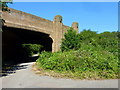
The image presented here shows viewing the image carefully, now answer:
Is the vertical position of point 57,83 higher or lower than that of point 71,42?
lower

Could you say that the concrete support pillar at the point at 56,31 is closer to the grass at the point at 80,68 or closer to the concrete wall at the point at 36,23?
the concrete wall at the point at 36,23

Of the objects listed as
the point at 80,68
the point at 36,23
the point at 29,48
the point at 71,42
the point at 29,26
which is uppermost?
the point at 36,23

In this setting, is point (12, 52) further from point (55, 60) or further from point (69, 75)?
point (69, 75)

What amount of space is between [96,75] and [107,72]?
111 cm

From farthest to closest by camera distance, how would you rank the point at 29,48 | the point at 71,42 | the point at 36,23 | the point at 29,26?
the point at 29,48 → the point at 71,42 → the point at 36,23 → the point at 29,26

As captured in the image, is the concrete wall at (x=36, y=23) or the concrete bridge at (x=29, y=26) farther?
the concrete bridge at (x=29, y=26)

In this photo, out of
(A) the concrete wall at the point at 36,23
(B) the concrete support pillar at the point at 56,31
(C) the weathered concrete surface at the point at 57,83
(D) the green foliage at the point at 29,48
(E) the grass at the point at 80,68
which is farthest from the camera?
(D) the green foliage at the point at 29,48

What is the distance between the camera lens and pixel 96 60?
8930mm

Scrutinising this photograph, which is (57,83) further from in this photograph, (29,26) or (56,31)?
(56,31)

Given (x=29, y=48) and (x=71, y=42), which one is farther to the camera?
(x=29, y=48)

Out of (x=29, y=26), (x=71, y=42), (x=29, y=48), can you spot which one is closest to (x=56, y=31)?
(x=71, y=42)

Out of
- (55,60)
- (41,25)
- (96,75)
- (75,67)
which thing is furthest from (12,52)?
(96,75)

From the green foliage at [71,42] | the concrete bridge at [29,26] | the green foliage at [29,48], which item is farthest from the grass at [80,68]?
the green foliage at [29,48]

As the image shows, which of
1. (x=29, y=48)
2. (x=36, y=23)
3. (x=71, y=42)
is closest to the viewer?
(x=36, y=23)
